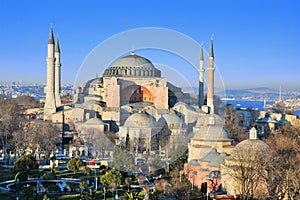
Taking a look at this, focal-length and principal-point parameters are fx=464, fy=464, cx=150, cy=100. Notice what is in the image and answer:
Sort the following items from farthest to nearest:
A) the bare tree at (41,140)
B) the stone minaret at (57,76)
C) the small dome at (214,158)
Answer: the stone minaret at (57,76) < the bare tree at (41,140) < the small dome at (214,158)

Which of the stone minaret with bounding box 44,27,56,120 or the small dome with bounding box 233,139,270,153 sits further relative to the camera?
the stone minaret with bounding box 44,27,56,120

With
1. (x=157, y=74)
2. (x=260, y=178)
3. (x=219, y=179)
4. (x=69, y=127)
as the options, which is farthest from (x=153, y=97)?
(x=260, y=178)

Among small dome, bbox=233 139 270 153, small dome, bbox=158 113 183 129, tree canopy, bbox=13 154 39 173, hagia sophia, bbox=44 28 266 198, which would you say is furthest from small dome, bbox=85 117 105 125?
small dome, bbox=233 139 270 153

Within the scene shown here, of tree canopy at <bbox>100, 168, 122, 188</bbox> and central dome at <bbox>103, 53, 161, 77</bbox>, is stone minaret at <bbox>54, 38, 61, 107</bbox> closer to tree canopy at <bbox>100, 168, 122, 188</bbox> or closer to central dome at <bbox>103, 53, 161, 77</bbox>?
central dome at <bbox>103, 53, 161, 77</bbox>

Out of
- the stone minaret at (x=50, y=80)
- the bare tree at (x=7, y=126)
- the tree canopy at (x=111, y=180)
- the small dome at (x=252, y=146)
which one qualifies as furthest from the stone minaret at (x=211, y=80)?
the tree canopy at (x=111, y=180)

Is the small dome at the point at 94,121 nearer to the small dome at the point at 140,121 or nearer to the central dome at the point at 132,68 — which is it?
the small dome at the point at 140,121

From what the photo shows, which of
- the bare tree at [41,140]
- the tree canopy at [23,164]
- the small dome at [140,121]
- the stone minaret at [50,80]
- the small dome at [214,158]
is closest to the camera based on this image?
the small dome at [214,158]

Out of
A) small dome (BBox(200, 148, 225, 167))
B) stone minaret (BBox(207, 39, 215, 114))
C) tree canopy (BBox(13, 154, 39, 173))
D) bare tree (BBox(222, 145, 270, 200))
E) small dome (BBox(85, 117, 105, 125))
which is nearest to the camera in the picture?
bare tree (BBox(222, 145, 270, 200))

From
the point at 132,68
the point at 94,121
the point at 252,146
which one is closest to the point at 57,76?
the point at 132,68

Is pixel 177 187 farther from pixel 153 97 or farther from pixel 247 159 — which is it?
pixel 153 97
